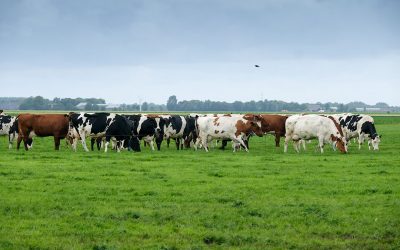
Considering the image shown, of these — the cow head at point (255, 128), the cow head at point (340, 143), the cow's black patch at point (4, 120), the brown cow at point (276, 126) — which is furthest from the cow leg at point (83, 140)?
the cow head at point (340, 143)

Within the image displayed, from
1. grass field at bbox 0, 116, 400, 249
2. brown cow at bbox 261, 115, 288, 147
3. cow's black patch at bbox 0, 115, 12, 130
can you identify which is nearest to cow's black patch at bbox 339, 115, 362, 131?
brown cow at bbox 261, 115, 288, 147

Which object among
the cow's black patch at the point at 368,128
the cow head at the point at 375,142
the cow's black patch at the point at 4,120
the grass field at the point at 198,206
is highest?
the cow's black patch at the point at 4,120

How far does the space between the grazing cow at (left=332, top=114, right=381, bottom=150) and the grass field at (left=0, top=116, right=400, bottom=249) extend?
1358 cm

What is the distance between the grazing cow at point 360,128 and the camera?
37094mm

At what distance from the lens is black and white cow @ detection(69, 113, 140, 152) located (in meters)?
33.7

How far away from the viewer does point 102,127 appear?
111 ft

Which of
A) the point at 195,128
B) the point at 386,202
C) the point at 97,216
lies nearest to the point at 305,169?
the point at 386,202

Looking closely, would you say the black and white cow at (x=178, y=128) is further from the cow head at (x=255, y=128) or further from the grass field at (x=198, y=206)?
the grass field at (x=198, y=206)

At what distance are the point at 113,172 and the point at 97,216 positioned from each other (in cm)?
769

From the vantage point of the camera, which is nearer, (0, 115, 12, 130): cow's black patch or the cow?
the cow

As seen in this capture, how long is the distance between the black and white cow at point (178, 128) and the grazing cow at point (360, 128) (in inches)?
315

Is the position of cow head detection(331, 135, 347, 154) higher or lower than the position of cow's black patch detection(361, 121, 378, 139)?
lower

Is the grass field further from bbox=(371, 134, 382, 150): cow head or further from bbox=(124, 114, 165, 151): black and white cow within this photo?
bbox=(371, 134, 382, 150): cow head

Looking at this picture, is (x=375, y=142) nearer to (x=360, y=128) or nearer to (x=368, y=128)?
(x=368, y=128)
